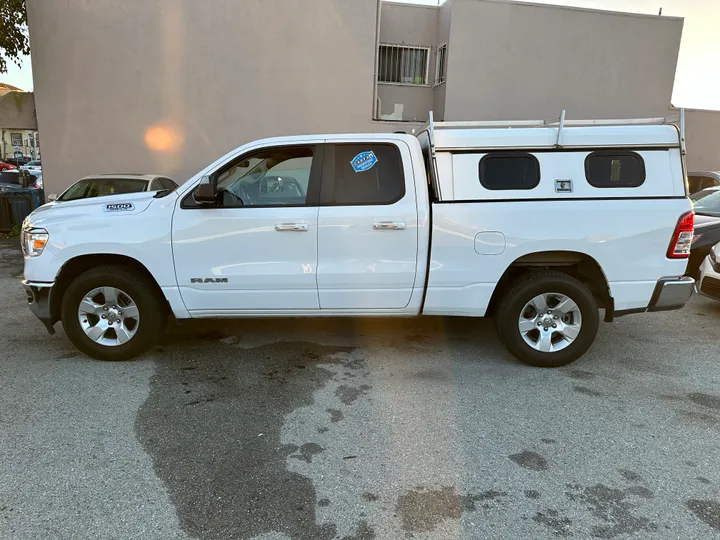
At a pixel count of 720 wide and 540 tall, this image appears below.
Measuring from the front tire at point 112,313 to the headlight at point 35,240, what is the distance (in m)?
0.41

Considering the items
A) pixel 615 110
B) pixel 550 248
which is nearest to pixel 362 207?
pixel 550 248

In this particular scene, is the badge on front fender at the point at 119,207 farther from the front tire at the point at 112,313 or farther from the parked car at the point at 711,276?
the parked car at the point at 711,276

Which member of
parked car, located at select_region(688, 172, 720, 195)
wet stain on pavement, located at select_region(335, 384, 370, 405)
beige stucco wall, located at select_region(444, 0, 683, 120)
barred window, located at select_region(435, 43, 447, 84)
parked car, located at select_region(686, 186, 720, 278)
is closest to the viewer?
wet stain on pavement, located at select_region(335, 384, 370, 405)

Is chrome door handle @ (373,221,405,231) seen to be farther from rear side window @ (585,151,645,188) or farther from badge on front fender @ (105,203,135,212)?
badge on front fender @ (105,203,135,212)

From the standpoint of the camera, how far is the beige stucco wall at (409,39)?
41.4 feet

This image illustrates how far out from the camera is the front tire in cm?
421

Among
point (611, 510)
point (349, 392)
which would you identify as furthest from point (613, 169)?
point (349, 392)

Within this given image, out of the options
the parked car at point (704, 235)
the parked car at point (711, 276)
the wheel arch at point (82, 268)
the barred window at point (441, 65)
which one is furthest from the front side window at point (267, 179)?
the barred window at point (441, 65)

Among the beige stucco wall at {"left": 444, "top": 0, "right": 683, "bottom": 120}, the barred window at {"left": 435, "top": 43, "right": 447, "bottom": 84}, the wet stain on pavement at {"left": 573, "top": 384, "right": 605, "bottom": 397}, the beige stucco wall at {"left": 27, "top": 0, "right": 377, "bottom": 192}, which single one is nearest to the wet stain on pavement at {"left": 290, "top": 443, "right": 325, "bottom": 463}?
the wet stain on pavement at {"left": 573, "top": 384, "right": 605, "bottom": 397}

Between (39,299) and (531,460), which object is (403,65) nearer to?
(39,299)

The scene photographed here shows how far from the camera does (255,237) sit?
13.5ft

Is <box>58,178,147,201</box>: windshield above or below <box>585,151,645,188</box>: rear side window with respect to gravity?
below

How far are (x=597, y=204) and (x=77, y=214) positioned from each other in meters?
4.61

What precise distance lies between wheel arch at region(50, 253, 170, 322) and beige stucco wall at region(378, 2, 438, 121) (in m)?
10.1
